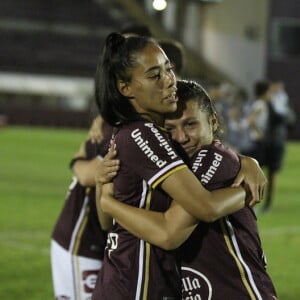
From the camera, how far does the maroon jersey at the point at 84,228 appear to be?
5.04 meters

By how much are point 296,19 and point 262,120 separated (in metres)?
29.3

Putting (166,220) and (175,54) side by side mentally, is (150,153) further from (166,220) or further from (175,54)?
(175,54)

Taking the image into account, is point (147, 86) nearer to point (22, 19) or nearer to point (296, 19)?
point (296, 19)

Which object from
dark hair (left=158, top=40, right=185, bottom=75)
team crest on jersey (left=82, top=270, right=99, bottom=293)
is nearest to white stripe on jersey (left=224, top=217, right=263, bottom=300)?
team crest on jersey (left=82, top=270, right=99, bottom=293)

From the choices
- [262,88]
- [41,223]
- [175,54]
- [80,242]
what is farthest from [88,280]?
[262,88]

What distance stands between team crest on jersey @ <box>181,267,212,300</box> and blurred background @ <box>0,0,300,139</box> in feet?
124

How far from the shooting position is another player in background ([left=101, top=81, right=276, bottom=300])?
11.3 ft

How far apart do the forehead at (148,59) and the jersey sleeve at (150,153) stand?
0.21 meters

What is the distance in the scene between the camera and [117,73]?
3520 mm

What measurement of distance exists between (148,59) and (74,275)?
74.6 inches

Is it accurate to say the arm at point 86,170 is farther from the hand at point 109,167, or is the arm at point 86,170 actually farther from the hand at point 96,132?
the hand at point 109,167

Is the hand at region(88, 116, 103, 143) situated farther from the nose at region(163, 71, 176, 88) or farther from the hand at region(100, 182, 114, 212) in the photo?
the nose at region(163, 71, 176, 88)

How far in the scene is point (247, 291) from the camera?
137 inches

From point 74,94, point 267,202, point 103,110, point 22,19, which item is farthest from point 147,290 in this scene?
point 22,19
